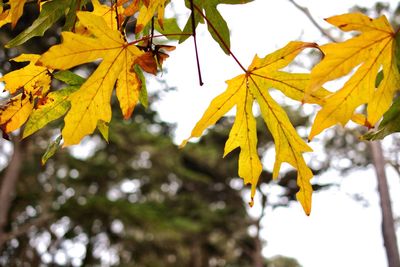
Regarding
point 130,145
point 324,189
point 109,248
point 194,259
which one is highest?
point 130,145

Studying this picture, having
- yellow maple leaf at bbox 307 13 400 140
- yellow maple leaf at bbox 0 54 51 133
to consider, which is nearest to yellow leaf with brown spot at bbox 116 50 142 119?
yellow maple leaf at bbox 0 54 51 133

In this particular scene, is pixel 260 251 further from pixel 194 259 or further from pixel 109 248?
pixel 109 248

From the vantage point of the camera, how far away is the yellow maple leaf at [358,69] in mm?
334

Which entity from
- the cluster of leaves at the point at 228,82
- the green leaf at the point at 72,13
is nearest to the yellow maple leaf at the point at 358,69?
the cluster of leaves at the point at 228,82

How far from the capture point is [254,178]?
0.51 metres

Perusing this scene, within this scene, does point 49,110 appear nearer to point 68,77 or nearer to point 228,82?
point 68,77

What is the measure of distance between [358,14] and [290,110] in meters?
8.41

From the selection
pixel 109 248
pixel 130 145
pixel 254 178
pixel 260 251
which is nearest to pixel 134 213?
pixel 130 145

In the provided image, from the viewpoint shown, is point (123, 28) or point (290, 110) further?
point (290, 110)

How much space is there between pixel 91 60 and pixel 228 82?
0.56 feet

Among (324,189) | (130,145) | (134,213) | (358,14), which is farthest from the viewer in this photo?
(324,189)

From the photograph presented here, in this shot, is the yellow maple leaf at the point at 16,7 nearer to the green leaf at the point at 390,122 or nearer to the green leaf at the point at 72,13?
the green leaf at the point at 72,13

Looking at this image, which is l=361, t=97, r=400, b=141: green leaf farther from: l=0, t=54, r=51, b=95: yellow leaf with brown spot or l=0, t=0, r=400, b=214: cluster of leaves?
l=0, t=54, r=51, b=95: yellow leaf with brown spot

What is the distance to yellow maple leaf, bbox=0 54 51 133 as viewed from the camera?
1.50 feet
